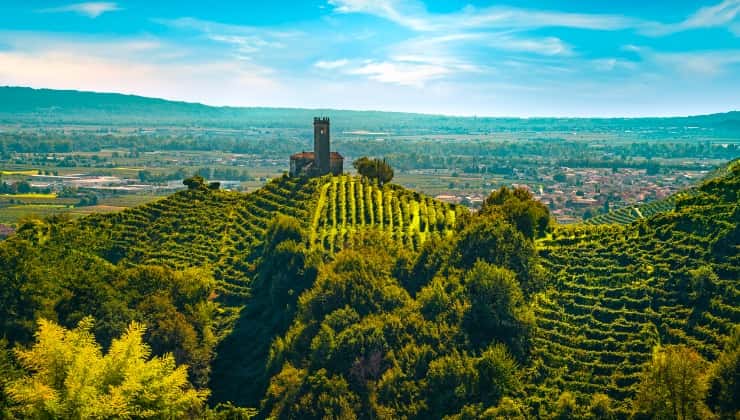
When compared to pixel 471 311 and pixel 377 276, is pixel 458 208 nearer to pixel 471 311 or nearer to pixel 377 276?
pixel 377 276

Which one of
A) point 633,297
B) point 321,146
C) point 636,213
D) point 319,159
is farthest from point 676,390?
point 636,213

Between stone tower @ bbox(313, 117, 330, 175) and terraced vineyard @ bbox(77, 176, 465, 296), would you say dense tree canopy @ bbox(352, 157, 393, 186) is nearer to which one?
terraced vineyard @ bbox(77, 176, 465, 296)

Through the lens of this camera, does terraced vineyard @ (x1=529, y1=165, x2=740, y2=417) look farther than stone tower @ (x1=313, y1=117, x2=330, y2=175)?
No

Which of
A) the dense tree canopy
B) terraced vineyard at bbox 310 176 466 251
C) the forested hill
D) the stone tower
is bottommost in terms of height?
the forested hill

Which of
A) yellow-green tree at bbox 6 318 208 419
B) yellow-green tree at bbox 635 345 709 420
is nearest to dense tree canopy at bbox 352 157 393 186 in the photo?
yellow-green tree at bbox 635 345 709 420

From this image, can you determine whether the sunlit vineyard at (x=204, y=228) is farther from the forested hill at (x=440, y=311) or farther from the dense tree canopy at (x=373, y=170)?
the dense tree canopy at (x=373, y=170)

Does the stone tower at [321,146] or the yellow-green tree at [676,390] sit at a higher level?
the stone tower at [321,146]

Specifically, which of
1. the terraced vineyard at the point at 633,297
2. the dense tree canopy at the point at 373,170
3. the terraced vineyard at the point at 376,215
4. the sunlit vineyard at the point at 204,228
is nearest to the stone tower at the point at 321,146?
the sunlit vineyard at the point at 204,228

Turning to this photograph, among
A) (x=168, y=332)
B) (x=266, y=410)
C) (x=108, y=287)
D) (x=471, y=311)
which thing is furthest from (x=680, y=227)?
(x=108, y=287)
